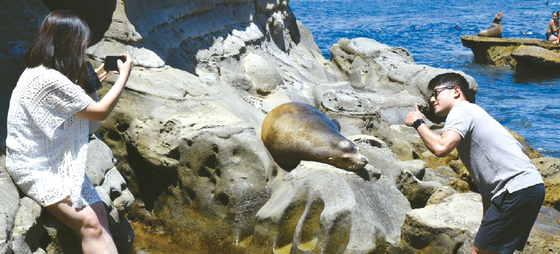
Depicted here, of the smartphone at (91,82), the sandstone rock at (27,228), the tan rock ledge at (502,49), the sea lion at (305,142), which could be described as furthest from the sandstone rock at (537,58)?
the sandstone rock at (27,228)

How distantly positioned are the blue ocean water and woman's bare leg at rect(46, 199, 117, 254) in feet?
33.6

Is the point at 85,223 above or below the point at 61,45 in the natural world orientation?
below

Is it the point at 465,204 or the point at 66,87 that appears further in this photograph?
the point at 465,204

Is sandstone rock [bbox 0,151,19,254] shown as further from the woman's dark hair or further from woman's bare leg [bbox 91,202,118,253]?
the woman's dark hair

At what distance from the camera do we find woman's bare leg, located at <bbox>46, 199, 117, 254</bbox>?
10.2 ft

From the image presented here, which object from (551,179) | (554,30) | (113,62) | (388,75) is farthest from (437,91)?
(554,30)

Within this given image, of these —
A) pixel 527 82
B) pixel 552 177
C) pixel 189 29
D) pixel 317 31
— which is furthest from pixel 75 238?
pixel 317 31

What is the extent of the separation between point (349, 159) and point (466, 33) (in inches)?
1059

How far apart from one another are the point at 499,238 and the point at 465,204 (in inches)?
59.6

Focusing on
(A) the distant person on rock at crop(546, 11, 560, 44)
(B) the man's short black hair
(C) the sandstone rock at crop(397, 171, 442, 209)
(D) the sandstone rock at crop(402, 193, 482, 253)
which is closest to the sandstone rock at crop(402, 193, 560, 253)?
(D) the sandstone rock at crop(402, 193, 482, 253)

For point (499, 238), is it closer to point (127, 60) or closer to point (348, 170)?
point (348, 170)

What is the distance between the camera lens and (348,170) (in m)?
5.25

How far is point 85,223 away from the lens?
3150mm

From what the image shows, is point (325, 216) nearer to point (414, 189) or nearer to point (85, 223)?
point (414, 189)
